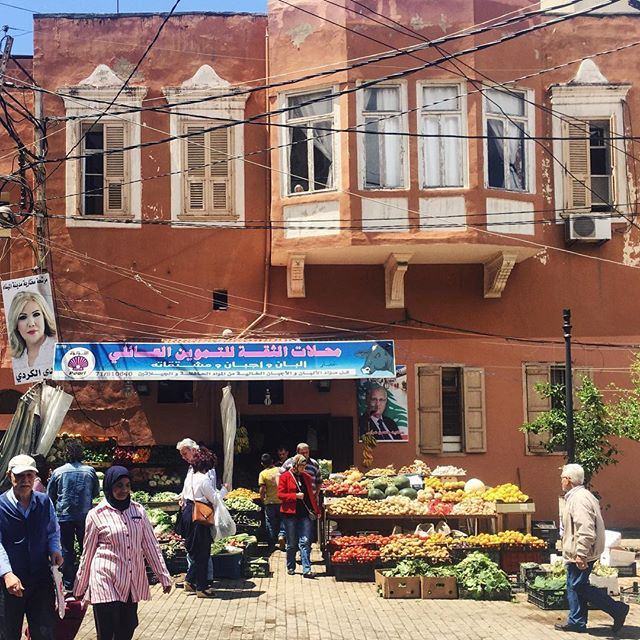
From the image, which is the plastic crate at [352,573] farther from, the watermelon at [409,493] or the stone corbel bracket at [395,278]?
the stone corbel bracket at [395,278]

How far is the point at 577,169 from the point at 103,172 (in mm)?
9439

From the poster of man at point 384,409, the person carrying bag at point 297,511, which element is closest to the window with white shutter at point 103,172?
the poster of man at point 384,409

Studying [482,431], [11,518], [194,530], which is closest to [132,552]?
[11,518]

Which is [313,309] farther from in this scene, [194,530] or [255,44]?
[194,530]

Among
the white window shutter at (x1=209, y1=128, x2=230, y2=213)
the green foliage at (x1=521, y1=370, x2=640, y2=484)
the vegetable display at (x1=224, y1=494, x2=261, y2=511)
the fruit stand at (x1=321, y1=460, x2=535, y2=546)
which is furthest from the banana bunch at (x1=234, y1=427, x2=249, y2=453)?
the green foliage at (x1=521, y1=370, x2=640, y2=484)

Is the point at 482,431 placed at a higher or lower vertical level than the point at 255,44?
lower

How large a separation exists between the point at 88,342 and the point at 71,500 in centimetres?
630

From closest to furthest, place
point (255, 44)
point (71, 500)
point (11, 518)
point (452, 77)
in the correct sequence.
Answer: point (11, 518) → point (71, 500) → point (452, 77) → point (255, 44)

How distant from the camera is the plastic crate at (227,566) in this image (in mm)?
13391

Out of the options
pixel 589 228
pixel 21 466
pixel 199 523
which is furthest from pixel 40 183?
pixel 21 466

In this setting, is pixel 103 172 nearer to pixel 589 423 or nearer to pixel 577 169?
pixel 577 169

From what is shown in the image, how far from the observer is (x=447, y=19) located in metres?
18.2

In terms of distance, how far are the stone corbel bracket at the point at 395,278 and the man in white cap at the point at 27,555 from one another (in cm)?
1133

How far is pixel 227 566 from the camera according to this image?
529 inches
